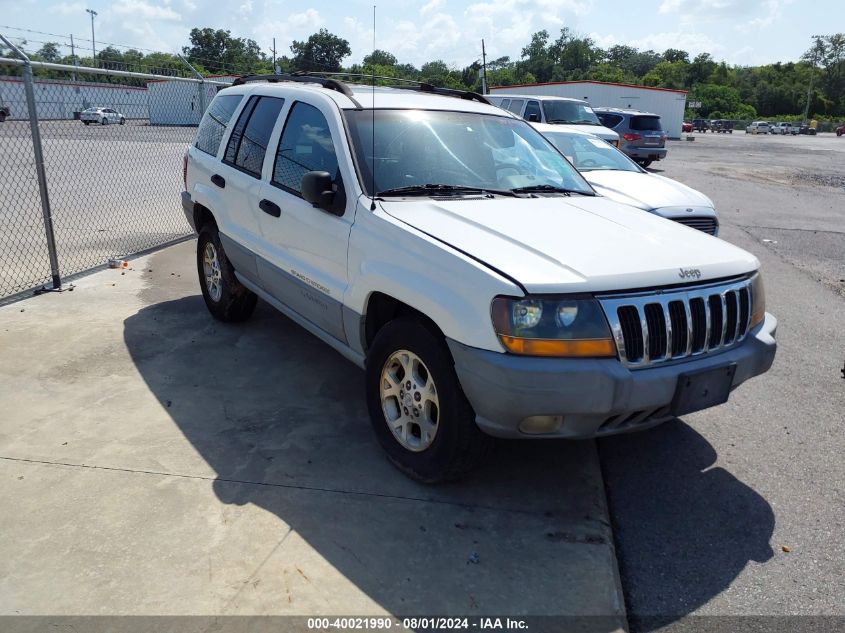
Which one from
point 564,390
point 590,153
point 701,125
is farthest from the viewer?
point 701,125

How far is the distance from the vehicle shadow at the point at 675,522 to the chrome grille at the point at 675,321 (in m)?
0.81

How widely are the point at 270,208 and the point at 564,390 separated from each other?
2489 mm

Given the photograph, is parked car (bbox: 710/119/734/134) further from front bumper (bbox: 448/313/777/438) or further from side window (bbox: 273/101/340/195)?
front bumper (bbox: 448/313/777/438)

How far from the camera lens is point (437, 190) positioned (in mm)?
4066

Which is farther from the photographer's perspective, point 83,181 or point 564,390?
point 83,181

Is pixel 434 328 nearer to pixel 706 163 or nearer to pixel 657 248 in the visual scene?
pixel 657 248

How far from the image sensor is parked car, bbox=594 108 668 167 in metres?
22.3

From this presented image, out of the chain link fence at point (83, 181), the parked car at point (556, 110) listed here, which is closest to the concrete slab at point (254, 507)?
the chain link fence at point (83, 181)

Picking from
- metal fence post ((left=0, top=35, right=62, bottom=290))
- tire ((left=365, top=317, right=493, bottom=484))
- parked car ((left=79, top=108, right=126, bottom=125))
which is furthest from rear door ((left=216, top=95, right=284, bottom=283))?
parked car ((left=79, top=108, right=126, bottom=125))

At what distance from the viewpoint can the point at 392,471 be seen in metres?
3.76

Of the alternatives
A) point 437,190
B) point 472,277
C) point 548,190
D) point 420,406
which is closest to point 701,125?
point 548,190

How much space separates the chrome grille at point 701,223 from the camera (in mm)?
8110

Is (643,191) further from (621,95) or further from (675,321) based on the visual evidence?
(621,95)

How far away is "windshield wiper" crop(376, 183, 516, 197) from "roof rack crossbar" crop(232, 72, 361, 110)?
685mm
